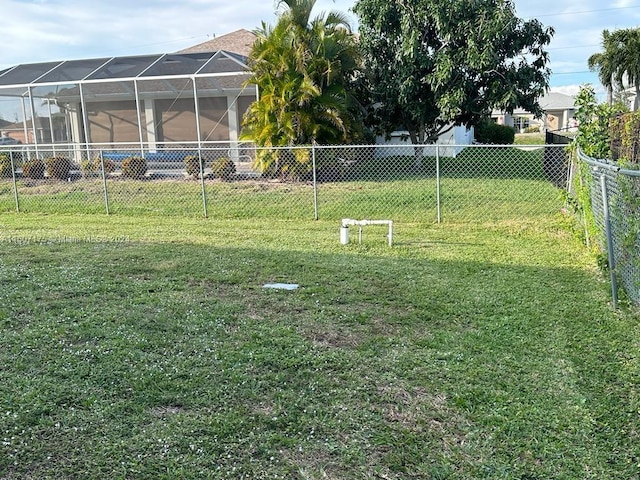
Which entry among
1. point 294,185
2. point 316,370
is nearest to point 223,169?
point 294,185

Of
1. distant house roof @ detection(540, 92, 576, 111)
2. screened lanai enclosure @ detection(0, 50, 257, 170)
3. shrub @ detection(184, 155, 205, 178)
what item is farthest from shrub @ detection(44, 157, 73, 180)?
distant house roof @ detection(540, 92, 576, 111)

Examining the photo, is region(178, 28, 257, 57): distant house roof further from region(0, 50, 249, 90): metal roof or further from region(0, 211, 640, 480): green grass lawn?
region(0, 211, 640, 480): green grass lawn

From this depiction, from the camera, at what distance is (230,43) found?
24.6m

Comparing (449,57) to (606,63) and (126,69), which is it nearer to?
(126,69)

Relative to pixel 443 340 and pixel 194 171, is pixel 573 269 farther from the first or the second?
pixel 194 171

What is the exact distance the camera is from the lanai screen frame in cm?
1731

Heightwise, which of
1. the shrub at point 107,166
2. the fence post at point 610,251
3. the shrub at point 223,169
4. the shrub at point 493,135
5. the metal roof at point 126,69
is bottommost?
the fence post at point 610,251

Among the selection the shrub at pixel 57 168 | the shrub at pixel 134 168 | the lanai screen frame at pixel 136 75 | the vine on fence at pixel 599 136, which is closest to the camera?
the vine on fence at pixel 599 136

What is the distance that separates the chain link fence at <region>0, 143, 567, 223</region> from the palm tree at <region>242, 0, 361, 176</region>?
630 mm

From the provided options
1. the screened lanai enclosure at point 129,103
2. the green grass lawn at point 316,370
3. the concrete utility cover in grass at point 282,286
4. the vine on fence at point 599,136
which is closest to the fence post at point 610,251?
the green grass lawn at point 316,370

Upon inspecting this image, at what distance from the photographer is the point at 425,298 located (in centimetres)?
537

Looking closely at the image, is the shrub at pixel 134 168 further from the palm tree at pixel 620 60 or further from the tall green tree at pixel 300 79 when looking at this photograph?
the palm tree at pixel 620 60

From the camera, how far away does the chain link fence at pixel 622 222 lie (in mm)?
4387

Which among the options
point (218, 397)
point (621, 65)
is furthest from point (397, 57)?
point (621, 65)
